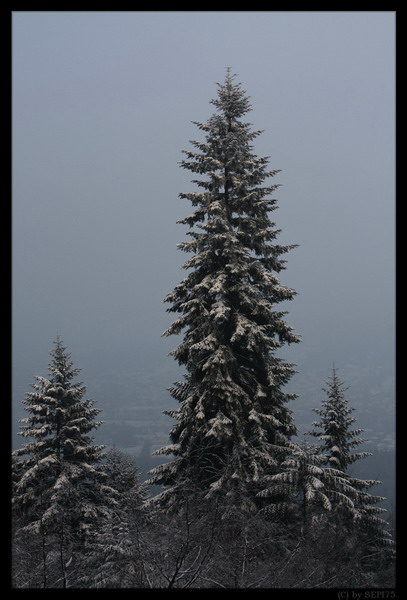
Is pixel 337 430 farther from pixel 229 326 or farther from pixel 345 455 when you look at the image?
pixel 229 326

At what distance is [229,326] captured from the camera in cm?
1588

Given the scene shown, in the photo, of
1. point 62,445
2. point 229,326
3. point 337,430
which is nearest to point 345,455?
point 337,430

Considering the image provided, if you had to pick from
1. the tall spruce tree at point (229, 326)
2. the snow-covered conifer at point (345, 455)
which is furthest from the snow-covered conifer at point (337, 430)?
the tall spruce tree at point (229, 326)

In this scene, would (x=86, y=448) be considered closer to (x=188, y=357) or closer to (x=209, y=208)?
(x=188, y=357)

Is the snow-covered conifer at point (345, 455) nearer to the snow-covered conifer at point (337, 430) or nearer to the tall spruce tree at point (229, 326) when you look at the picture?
the snow-covered conifer at point (337, 430)

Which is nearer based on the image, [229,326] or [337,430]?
[229,326]

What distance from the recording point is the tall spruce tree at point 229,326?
48.6 ft

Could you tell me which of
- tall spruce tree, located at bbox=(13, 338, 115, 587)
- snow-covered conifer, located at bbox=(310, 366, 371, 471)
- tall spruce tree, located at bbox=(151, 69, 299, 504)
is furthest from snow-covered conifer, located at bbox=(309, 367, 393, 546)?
tall spruce tree, located at bbox=(13, 338, 115, 587)

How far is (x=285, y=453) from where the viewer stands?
50.5ft

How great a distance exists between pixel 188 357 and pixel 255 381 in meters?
2.13
